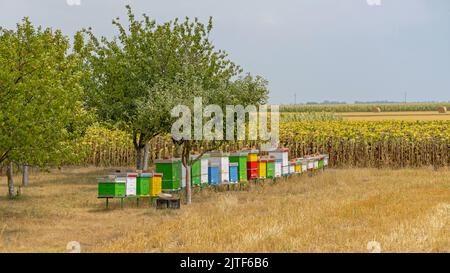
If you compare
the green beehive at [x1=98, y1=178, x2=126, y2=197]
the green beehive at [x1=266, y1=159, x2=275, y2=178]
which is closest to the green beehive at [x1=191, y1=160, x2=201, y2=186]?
the green beehive at [x1=98, y1=178, x2=126, y2=197]

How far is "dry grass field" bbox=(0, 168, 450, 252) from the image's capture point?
14.0 m

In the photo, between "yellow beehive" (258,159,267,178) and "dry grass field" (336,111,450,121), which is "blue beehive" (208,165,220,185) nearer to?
"yellow beehive" (258,159,267,178)

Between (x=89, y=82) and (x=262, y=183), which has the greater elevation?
(x=89, y=82)

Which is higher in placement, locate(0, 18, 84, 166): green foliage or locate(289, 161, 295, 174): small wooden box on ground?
locate(0, 18, 84, 166): green foliage

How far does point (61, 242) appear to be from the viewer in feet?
51.4

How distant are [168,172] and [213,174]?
2.56 meters

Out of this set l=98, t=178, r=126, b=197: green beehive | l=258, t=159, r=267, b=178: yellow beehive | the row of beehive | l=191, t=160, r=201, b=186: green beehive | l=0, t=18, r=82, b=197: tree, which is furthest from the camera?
l=258, t=159, r=267, b=178: yellow beehive

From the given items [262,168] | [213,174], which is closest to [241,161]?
[213,174]

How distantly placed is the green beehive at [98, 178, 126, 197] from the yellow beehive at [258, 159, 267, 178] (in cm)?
752

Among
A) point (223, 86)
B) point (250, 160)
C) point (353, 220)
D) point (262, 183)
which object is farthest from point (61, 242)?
point (262, 183)

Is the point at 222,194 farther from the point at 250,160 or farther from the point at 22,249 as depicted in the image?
the point at 22,249

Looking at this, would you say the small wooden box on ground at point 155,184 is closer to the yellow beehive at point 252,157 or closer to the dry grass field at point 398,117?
the yellow beehive at point 252,157

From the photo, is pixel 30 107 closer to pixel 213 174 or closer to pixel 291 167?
pixel 213 174
